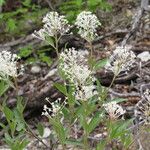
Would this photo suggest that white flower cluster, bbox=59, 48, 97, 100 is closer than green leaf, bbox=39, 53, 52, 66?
Yes

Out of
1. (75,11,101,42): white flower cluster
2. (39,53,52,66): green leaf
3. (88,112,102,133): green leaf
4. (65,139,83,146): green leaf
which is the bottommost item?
(39,53,52,66): green leaf

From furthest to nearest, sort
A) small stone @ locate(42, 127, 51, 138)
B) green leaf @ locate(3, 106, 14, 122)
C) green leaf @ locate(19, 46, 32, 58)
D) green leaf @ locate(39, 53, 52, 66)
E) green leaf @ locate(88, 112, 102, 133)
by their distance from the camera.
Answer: green leaf @ locate(19, 46, 32, 58) < green leaf @ locate(39, 53, 52, 66) < small stone @ locate(42, 127, 51, 138) < green leaf @ locate(3, 106, 14, 122) < green leaf @ locate(88, 112, 102, 133)

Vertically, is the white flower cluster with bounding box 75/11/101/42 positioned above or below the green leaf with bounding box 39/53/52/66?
above

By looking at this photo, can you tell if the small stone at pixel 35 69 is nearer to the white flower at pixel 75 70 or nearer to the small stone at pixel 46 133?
the small stone at pixel 46 133

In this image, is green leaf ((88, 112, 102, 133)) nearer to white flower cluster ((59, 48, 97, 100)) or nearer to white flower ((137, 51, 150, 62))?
white flower cluster ((59, 48, 97, 100))

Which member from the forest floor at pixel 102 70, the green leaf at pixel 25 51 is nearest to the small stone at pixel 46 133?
the forest floor at pixel 102 70

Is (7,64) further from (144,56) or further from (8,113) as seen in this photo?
(144,56)

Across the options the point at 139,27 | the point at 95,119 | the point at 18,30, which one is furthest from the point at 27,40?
the point at 95,119

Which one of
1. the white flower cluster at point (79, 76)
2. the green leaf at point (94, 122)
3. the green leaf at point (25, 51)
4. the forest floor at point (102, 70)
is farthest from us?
the green leaf at point (25, 51)

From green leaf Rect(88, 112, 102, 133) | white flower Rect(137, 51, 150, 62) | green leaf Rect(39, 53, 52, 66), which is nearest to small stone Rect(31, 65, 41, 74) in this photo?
green leaf Rect(39, 53, 52, 66)

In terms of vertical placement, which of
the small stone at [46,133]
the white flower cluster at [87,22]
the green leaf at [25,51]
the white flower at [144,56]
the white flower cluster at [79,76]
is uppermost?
the white flower cluster at [87,22]

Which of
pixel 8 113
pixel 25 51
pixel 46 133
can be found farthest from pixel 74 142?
pixel 25 51

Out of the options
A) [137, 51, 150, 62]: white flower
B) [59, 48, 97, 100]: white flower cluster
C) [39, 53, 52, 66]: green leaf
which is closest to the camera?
[59, 48, 97, 100]: white flower cluster
